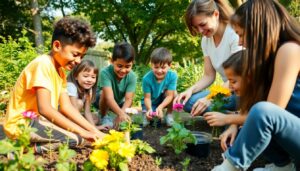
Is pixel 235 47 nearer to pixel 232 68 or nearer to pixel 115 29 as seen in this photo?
pixel 232 68

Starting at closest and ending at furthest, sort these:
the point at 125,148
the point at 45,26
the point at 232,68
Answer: the point at 125,148 → the point at 232,68 → the point at 45,26

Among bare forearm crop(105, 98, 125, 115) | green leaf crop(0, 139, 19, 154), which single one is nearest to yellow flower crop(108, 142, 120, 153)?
green leaf crop(0, 139, 19, 154)

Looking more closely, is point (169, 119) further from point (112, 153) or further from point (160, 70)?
point (112, 153)

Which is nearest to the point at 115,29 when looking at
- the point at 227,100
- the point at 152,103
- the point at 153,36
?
the point at 153,36

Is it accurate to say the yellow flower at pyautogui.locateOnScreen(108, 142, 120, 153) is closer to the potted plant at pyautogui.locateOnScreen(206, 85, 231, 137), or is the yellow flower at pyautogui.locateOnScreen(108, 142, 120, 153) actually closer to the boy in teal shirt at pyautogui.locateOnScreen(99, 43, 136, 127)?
the potted plant at pyautogui.locateOnScreen(206, 85, 231, 137)

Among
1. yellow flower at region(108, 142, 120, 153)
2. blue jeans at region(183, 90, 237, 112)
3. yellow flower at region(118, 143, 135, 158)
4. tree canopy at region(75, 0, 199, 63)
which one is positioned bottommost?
yellow flower at region(118, 143, 135, 158)

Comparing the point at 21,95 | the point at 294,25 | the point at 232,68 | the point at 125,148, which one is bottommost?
the point at 125,148

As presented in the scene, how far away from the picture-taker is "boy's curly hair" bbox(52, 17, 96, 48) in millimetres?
2479

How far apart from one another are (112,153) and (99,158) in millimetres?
124

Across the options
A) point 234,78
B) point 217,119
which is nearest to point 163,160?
point 217,119

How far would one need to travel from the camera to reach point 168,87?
150 inches

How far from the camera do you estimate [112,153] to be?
1942 mm

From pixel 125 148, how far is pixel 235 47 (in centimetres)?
153

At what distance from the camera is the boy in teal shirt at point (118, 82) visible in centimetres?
333
